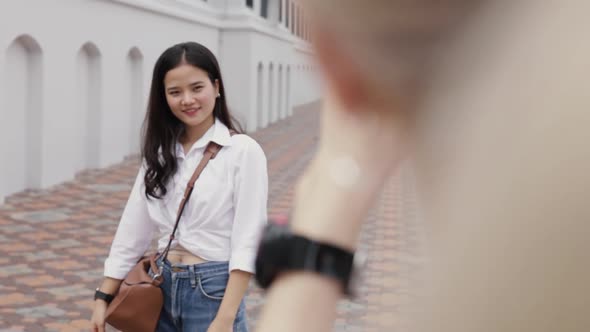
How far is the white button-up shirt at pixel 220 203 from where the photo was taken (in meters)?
2.73

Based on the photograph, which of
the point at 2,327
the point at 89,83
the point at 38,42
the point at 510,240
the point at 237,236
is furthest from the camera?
the point at 89,83

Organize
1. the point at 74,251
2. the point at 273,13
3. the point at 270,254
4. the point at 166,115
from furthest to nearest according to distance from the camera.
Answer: the point at 273,13 < the point at 74,251 < the point at 166,115 < the point at 270,254

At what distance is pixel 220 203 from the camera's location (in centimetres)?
278

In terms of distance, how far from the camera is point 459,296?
0.68 m

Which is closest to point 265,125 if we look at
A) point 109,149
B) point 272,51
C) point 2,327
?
point 272,51

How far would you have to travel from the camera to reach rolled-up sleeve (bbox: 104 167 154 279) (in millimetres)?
2918

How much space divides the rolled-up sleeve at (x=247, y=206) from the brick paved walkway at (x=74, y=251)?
0.36m

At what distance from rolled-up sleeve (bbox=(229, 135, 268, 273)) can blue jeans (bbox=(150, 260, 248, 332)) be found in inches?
3.4

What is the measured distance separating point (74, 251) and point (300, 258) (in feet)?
23.8

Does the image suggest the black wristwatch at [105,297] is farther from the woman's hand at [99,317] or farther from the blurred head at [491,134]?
the blurred head at [491,134]

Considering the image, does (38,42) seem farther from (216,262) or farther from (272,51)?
(272,51)

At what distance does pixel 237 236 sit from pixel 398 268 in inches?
79.8

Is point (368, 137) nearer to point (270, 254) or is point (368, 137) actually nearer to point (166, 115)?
point (270, 254)

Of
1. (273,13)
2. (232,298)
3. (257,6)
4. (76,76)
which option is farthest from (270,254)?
(273,13)
